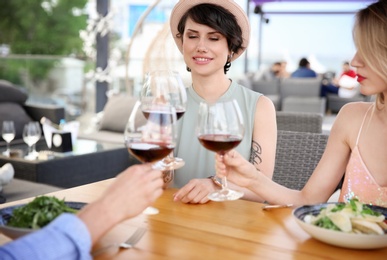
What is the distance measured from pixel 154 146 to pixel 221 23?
104 cm

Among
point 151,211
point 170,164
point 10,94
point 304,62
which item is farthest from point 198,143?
point 304,62

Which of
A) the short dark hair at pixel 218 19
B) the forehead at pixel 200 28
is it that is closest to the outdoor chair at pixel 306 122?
the short dark hair at pixel 218 19

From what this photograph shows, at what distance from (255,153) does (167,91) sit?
61 centimetres

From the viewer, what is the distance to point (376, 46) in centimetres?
161

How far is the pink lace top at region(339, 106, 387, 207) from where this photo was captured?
1.70m

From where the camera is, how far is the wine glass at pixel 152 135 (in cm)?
119

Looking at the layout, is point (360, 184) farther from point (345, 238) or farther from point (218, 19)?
point (218, 19)

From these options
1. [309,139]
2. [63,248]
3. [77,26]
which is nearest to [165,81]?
[63,248]

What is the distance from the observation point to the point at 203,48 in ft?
6.89

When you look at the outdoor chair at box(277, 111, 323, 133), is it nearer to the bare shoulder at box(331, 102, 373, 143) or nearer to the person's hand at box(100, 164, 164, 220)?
the bare shoulder at box(331, 102, 373, 143)

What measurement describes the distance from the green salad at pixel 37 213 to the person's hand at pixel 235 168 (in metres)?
0.40

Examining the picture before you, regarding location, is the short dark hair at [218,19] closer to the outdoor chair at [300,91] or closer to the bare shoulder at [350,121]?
the bare shoulder at [350,121]

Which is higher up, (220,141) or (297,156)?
(220,141)

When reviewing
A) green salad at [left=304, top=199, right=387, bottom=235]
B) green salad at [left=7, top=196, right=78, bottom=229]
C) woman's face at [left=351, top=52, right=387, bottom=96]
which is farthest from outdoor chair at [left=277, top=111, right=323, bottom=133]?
green salad at [left=7, top=196, right=78, bottom=229]
